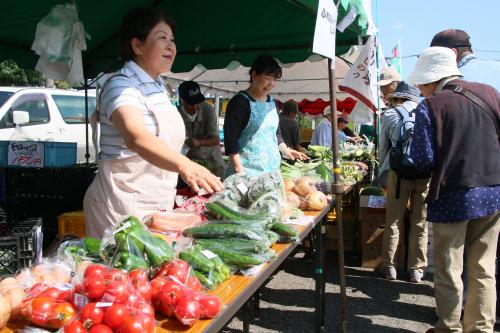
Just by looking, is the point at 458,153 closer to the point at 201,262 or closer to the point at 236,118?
the point at 236,118

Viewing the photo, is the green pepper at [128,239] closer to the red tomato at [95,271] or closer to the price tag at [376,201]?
the red tomato at [95,271]

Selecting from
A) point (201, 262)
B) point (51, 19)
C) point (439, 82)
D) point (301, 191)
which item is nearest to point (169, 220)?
point (201, 262)

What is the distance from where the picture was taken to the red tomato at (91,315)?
1117 millimetres

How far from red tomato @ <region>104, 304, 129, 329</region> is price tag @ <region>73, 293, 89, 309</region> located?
121mm

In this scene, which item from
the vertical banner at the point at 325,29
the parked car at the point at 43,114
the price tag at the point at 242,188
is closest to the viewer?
the price tag at the point at 242,188

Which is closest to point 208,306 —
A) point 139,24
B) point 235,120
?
point 139,24

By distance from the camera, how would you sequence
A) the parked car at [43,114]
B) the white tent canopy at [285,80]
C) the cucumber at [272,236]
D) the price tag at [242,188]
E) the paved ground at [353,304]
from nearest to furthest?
the cucumber at [272,236] → the price tag at [242,188] → the paved ground at [353,304] → the parked car at [43,114] → the white tent canopy at [285,80]

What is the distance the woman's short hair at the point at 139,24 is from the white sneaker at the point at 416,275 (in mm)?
3871

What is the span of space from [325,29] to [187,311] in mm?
2083

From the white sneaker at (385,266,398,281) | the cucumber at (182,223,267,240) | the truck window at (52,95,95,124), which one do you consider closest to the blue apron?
the cucumber at (182,223,267,240)

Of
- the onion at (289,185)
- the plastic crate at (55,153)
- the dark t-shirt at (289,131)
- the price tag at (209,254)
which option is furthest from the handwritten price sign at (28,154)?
the price tag at (209,254)

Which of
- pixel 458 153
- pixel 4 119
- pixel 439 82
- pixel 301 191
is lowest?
pixel 301 191

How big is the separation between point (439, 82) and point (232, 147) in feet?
5.26

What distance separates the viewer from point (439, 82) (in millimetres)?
3256
